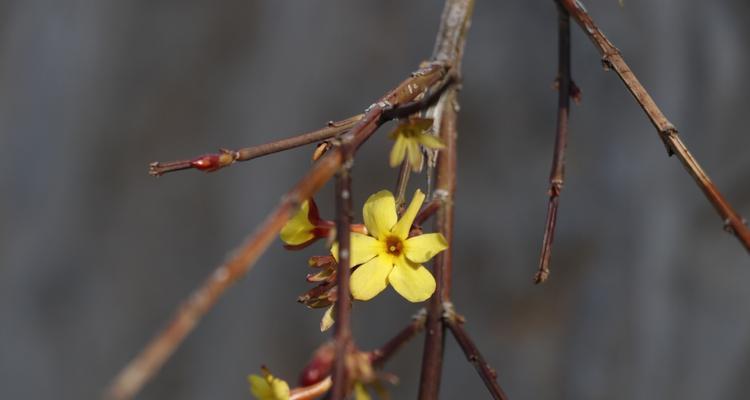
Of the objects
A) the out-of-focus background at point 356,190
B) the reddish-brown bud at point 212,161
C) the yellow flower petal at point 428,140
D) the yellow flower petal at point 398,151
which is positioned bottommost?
the out-of-focus background at point 356,190

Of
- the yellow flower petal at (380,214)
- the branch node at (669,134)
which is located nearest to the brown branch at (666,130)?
the branch node at (669,134)

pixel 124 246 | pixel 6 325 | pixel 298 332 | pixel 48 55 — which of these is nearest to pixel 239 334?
pixel 298 332

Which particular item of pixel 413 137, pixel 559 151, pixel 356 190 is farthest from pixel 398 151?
pixel 356 190

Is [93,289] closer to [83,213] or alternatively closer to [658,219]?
[83,213]

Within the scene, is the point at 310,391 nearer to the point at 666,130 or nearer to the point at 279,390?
the point at 279,390

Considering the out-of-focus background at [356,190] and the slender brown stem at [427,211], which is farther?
the out-of-focus background at [356,190]

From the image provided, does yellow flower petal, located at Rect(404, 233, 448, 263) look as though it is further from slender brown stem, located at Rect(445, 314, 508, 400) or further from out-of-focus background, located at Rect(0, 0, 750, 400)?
out-of-focus background, located at Rect(0, 0, 750, 400)

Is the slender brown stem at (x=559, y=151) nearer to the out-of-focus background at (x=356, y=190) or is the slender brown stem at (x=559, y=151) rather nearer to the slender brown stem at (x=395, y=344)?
the slender brown stem at (x=395, y=344)
